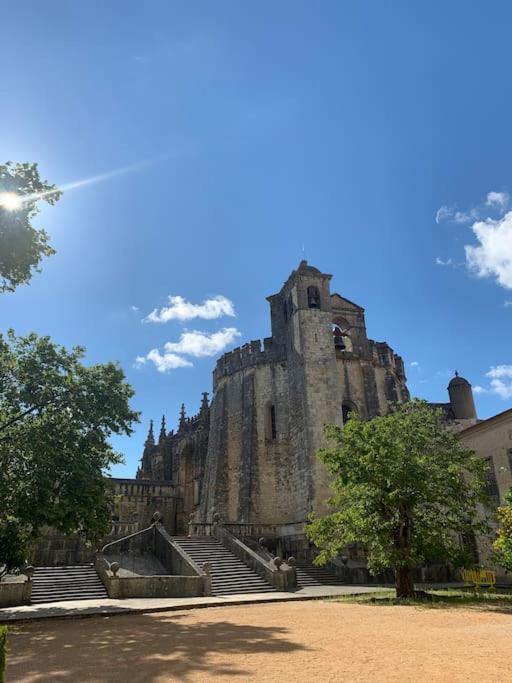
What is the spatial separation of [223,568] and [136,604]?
5967 millimetres

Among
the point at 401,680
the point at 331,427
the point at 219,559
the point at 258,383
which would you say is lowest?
the point at 401,680

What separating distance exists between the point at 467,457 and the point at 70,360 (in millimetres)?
12891

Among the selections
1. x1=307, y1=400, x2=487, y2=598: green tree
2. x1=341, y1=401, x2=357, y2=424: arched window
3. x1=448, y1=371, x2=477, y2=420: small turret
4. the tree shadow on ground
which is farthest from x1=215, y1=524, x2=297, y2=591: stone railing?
x1=448, y1=371, x2=477, y2=420: small turret

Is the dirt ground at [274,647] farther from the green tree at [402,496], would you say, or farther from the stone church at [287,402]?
the stone church at [287,402]

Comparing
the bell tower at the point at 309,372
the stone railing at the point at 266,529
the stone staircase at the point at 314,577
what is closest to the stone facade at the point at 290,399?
the bell tower at the point at 309,372

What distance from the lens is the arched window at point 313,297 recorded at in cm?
3044

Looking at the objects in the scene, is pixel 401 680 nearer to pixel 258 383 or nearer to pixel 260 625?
pixel 260 625

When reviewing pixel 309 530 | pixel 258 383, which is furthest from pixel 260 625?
pixel 258 383

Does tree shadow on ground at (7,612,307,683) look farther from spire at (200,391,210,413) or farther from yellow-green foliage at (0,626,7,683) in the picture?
spire at (200,391,210,413)

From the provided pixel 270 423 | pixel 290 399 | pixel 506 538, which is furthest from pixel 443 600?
pixel 270 423

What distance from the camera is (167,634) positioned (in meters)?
8.86

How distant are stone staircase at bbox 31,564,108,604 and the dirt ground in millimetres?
4965

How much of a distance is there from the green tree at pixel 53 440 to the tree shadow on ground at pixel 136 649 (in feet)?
9.89

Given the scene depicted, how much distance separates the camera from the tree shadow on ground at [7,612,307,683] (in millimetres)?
5930
